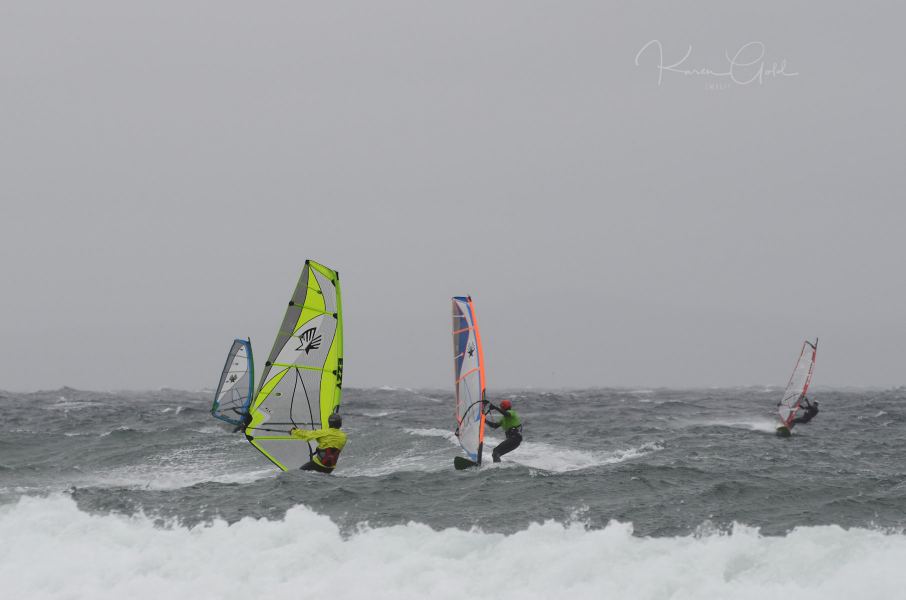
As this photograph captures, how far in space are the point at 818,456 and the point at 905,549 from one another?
8476 mm

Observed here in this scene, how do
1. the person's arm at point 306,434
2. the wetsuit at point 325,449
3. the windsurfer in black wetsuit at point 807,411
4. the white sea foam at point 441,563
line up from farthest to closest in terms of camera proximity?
the windsurfer in black wetsuit at point 807,411 → the wetsuit at point 325,449 → the person's arm at point 306,434 → the white sea foam at point 441,563

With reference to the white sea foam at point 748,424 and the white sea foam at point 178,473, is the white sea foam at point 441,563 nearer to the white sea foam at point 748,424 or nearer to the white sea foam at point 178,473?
the white sea foam at point 178,473

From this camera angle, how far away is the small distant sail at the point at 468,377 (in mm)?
15180

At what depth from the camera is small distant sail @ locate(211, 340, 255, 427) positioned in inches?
957

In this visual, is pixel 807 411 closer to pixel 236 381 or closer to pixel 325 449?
pixel 236 381

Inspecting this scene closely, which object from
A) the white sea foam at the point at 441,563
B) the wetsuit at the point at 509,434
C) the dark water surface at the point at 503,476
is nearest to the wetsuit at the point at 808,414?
the dark water surface at the point at 503,476

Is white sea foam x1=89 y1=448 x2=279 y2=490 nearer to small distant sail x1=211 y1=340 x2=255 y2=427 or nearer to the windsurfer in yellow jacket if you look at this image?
the windsurfer in yellow jacket

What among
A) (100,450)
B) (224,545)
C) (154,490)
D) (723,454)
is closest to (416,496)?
(224,545)

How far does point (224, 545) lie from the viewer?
440 inches

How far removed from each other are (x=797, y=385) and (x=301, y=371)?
58.7 ft

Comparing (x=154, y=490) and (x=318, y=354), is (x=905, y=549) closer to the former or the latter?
(x=318, y=354)

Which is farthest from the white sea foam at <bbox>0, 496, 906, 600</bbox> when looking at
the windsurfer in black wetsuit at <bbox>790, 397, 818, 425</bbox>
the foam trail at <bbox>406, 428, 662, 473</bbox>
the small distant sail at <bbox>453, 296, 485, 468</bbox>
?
the windsurfer in black wetsuit at <bbox>790, 397, 818, 425</bbox>

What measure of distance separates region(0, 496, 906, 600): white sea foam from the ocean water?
0.02 metres

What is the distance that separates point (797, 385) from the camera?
89.0 feet
